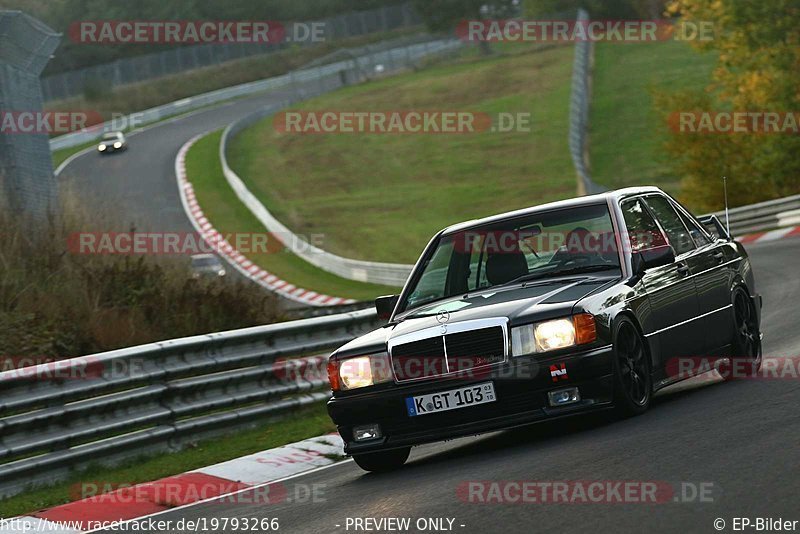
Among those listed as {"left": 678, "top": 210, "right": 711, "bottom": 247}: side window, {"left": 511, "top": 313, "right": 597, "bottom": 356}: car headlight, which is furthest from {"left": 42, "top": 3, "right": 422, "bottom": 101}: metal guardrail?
{"left": 511, "top": 313, "right": 597, "bottom": 356}: car headlight

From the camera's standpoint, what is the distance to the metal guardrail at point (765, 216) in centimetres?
2759

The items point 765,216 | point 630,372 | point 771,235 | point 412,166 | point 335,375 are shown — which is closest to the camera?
point 630,372

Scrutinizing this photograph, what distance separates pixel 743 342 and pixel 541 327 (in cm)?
287

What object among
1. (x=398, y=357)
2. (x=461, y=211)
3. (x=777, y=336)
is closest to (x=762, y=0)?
(x=461, y=211)

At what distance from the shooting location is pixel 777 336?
12.7 meters

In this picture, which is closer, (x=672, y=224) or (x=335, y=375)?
(x=335, y=375)

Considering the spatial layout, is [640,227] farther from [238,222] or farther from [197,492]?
[238,222]

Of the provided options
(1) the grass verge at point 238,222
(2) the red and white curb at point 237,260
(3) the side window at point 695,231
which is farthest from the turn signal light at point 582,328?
(1) the grass verge at point 238,222

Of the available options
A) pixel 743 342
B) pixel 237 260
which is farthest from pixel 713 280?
pixel 237 260

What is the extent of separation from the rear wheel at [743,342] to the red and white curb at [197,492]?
302 centimetres

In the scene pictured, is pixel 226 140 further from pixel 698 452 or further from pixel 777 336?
pixel 698 452

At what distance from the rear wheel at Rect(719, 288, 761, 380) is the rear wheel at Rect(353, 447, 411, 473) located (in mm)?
2816

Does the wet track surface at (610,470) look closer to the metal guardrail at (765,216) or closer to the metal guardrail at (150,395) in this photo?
the metal guardrail at (150,395)

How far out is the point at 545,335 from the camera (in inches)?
307
